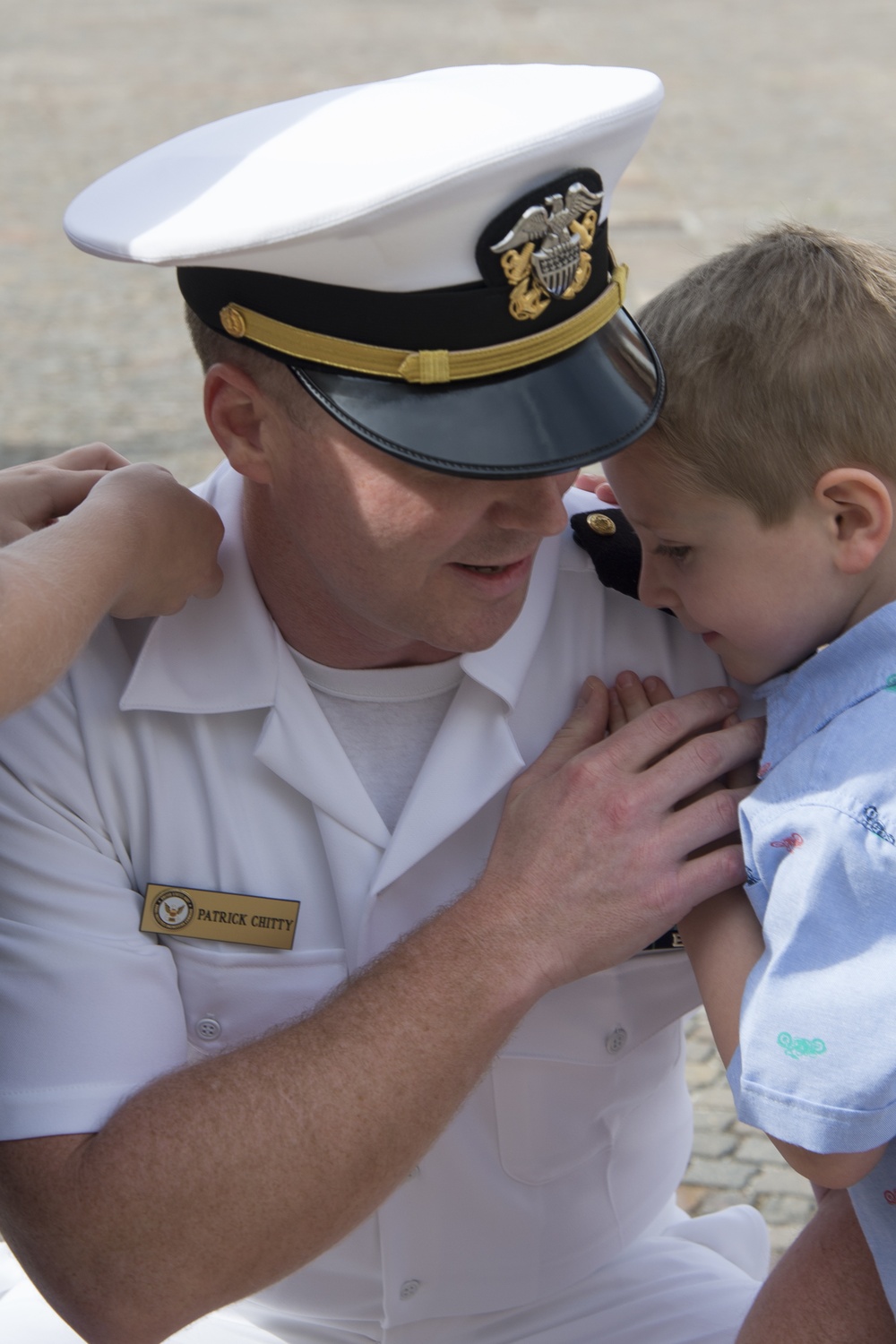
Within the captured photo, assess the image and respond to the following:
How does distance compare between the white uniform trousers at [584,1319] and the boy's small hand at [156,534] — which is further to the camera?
the white uniform trousers at [584,1319]

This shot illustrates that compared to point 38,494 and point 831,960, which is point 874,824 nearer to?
point 831,960

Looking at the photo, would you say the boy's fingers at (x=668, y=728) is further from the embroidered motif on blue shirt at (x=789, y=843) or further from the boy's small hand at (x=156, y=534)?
the boy's small hand at (x=156, y=534)

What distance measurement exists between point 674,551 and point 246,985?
2.52 ft

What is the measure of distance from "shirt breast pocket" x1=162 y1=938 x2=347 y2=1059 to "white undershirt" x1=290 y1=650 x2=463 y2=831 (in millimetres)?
242

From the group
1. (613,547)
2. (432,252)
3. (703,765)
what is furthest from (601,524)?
(432,252)

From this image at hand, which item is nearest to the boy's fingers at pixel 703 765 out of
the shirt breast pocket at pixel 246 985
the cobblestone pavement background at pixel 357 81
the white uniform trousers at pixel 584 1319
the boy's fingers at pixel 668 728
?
the boy's fingers at pixel 668 728

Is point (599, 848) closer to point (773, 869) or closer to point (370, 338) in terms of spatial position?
point (773, 869)

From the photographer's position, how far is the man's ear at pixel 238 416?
6.48 ft

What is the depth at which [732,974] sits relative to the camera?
1838mm

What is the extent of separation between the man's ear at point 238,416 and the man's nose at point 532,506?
31cm

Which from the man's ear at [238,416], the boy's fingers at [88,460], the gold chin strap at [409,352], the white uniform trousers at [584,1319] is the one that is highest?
the gold chin strap at [409,352]

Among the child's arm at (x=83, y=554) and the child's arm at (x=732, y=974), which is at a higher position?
the child's arm at (x=83, y=554)

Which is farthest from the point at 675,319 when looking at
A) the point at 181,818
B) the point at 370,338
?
the point at 181,818

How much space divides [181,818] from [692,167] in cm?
896
